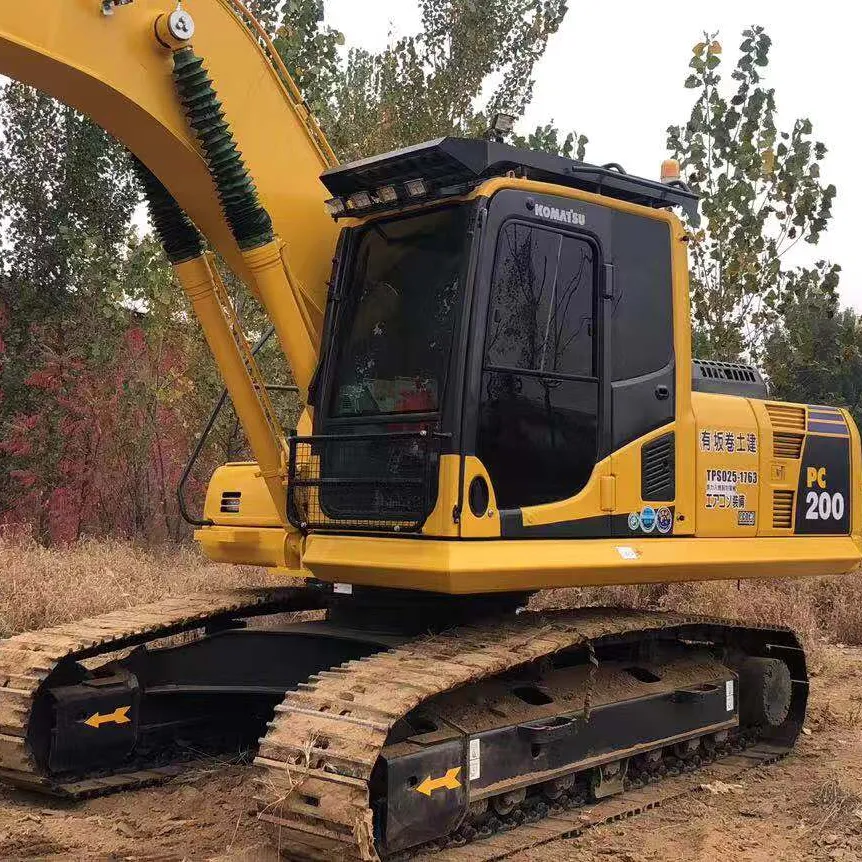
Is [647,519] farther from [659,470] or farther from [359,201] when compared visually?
Result: [359,201]

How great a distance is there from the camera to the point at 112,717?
5879 mm

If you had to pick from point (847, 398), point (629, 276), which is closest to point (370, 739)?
point (629, 276)

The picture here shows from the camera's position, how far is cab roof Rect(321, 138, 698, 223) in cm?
514

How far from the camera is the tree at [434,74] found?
13422mm

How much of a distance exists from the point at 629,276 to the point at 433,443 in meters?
1.51

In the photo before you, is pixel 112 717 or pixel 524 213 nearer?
pixel 524 213

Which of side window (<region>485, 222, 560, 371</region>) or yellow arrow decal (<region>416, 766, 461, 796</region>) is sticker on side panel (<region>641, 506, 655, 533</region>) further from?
yellow arrow decal (<region>416, 766, 461, 796</region>)

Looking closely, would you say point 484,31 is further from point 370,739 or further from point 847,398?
point 847,398

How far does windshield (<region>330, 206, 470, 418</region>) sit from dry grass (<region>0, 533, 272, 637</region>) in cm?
417

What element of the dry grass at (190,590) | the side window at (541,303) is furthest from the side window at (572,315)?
the dry grass at (190,590)

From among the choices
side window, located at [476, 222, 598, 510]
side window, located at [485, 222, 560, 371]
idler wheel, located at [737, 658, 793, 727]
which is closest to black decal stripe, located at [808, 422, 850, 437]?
idler wheel, located at [737, 658, 793, 727]

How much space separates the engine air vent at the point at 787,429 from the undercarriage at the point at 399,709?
1096 mm

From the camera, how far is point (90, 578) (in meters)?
10.2

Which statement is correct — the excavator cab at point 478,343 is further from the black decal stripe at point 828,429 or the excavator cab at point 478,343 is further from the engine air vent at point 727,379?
the black decal stripe at point 828,429
